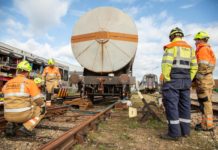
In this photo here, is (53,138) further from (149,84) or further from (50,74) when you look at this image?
(149,84)

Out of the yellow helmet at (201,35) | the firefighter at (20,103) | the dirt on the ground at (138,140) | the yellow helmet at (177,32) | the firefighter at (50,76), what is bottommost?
the dirt on the ground at (138,140)

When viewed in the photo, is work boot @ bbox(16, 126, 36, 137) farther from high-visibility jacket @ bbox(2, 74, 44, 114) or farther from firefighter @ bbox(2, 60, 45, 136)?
high-visibility jacket @ bbox(2, 74, 44, 114)

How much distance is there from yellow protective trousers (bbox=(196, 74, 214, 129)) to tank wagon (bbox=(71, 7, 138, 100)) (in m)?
2.65

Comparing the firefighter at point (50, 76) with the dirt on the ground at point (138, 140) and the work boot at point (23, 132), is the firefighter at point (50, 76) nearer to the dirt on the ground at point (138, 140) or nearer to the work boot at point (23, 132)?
the dirt on the ground at point (138, 140)

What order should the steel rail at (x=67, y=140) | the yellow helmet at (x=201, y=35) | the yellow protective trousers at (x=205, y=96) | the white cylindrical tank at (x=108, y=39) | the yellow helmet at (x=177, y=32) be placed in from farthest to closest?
1. the white cylindrical tank at (x=108, y=39)
2. the yellow helmet at (x=201, y=35)
3. the yellow protective trousers at (x=205, y=96)
4. the yellow helmet at (x=177, y=32)
5. the steel rail at (x=67, y=140)

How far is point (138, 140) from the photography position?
3209 millimetres

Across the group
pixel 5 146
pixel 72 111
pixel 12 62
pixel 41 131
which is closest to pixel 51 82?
pixel 72 111

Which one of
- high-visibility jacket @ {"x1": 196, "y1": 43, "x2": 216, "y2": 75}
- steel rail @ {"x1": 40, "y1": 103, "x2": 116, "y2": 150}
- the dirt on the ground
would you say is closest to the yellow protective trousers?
high-visibility jacket @ {"x1": 196, "y1": 43, "x2": 216, "y2": 75}

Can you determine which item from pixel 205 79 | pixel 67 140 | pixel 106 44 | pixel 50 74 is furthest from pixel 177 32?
pixel 50 74

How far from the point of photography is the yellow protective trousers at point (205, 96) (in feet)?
13.0

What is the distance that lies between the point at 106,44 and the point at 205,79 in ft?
11.3

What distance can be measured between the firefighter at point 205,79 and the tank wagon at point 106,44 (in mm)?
2651

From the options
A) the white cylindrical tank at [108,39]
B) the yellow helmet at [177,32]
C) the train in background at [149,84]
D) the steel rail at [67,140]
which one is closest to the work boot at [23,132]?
the steel rail at [67,140]

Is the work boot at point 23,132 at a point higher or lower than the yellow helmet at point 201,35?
lower
